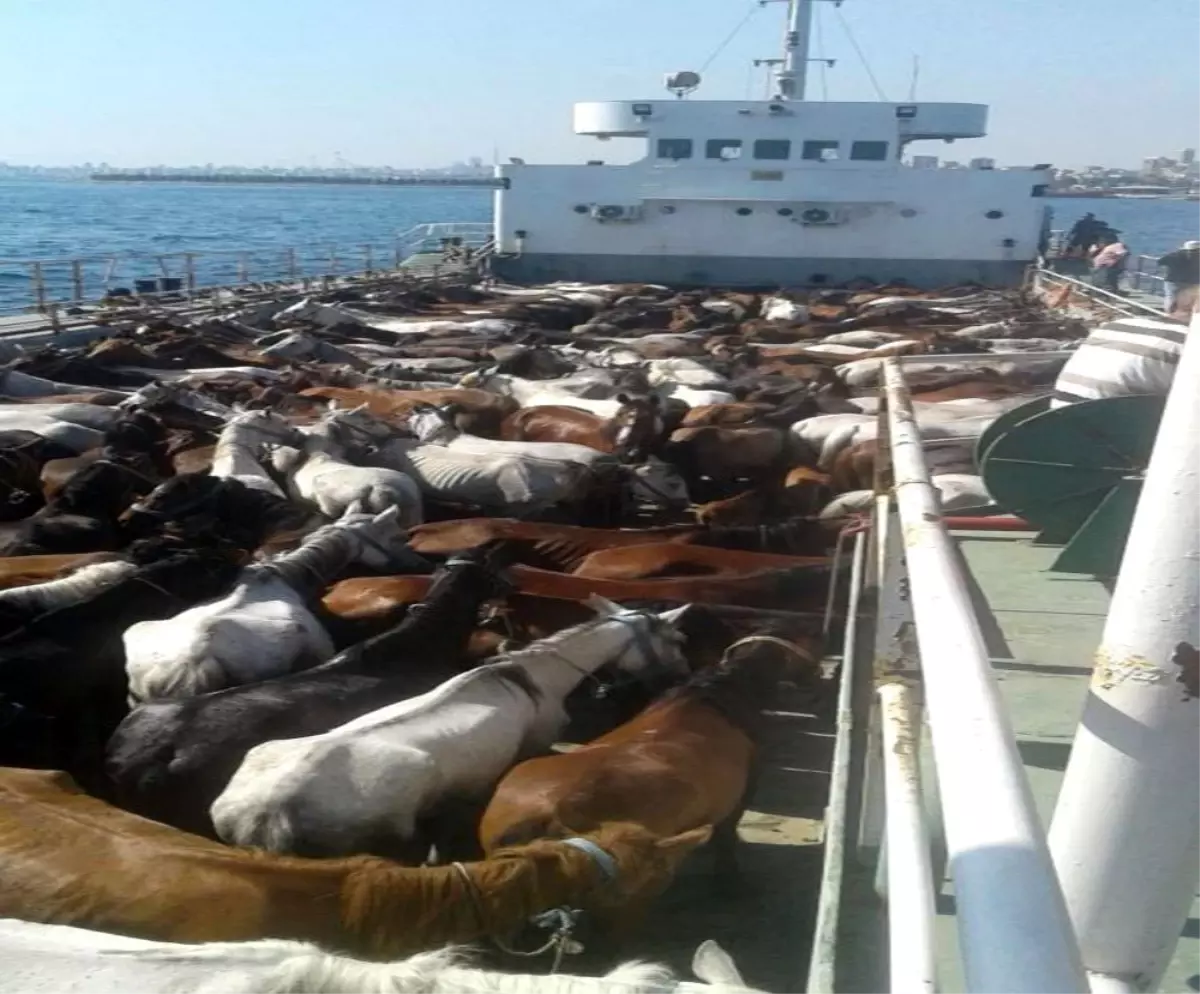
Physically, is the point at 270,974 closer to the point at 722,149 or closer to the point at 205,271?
the point at 722,149

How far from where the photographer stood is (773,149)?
3030cm

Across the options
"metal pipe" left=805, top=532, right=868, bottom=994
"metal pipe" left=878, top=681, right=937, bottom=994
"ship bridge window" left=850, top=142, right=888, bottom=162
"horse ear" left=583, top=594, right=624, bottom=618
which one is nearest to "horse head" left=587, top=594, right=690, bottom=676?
"horse ear" left=583, top=594, right=624, bottom=618

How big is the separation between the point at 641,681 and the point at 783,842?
1063 millimetres

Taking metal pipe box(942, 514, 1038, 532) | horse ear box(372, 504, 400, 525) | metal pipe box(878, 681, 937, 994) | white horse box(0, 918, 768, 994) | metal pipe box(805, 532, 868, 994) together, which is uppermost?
metal pipe box(878, 681, 937, 994)

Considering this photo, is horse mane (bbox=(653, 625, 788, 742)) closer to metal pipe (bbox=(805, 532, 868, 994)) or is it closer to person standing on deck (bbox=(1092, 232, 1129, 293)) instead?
metal pipe (bbox=(805, 532, 868, 994))

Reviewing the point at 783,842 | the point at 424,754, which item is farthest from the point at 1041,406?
the point at 424,754

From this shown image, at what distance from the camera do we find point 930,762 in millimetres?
3830

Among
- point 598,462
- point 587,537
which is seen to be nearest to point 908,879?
point 587,537

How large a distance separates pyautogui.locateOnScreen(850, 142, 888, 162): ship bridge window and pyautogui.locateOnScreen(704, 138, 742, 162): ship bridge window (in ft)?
9.14

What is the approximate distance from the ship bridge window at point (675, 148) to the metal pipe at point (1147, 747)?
30094mm

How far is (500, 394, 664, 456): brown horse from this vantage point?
1084 cm

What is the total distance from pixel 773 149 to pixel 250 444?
22.5 meters

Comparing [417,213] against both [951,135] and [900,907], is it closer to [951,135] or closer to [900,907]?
[951,135]

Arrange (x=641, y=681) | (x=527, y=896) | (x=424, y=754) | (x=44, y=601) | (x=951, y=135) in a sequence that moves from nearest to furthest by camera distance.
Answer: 1. (x=527, y=896)
2. (x=424, y=754)
3. (x=641, y=681)
4. (x=44, y=601)
5. (x=951, y=135)
